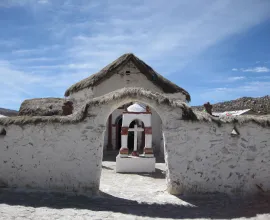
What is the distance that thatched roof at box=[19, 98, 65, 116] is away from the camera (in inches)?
598

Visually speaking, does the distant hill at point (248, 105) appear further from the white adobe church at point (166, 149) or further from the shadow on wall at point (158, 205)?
the shadow on wall at point (158, 205)

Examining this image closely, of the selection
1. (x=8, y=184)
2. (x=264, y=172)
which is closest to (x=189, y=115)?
(x=264, y=172)

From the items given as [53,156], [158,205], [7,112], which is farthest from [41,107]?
[7,112]

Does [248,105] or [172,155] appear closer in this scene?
[172,155]

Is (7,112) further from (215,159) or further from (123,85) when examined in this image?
(215,159)

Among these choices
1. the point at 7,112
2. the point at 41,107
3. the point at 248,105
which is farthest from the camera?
the point at 7,112

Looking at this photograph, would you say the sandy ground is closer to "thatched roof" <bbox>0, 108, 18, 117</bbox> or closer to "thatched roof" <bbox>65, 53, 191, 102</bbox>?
"thatched roof" <bbox>65, 53, 191, 102</bbox>

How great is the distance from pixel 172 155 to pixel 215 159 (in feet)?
3.22

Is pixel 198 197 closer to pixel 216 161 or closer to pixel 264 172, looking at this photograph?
pixel 216 161

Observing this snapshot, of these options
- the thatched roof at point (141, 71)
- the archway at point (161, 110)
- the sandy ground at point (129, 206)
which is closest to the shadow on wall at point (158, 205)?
the sandy ground at point (129, 206)

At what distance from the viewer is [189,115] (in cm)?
542

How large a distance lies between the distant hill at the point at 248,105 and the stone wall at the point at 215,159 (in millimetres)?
11891

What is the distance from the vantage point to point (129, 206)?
15.7ft

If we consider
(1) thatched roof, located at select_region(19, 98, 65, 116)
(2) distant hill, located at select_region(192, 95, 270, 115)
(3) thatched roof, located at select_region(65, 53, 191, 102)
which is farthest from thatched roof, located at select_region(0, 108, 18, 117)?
(2) distant hill, located at select_region(192, 95, 270, 115)
